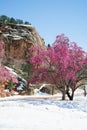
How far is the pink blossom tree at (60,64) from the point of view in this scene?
1172 inches

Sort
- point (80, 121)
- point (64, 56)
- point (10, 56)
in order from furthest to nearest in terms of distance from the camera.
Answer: point (10, 56)
point (64, 56)
point (80, 121)

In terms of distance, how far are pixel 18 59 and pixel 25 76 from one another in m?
18.2

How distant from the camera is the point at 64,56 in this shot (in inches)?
1173

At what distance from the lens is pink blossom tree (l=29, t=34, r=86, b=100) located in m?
29.8

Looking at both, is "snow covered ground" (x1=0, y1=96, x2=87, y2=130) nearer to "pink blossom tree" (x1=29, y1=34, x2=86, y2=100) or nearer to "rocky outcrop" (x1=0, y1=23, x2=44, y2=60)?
"pink blossom tree" (x1=29, y1=34, x2=86, y2=100)

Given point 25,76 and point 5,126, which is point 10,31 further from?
point 5,126

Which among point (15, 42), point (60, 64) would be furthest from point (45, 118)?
point (15, 42)

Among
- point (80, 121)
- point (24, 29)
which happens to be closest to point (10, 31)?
point (24, 29)

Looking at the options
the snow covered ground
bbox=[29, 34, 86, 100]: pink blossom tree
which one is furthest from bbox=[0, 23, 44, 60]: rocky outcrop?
the snow covered ground

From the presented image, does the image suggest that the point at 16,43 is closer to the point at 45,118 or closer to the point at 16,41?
the point at 16,41

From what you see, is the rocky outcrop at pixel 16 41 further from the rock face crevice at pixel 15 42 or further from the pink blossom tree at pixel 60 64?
the pink blossom tree at pixel 60 64

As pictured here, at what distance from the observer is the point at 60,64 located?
97.8 ft

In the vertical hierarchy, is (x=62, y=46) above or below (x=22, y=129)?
above

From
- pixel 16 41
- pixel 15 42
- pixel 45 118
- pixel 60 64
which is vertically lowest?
pixel 45 118
